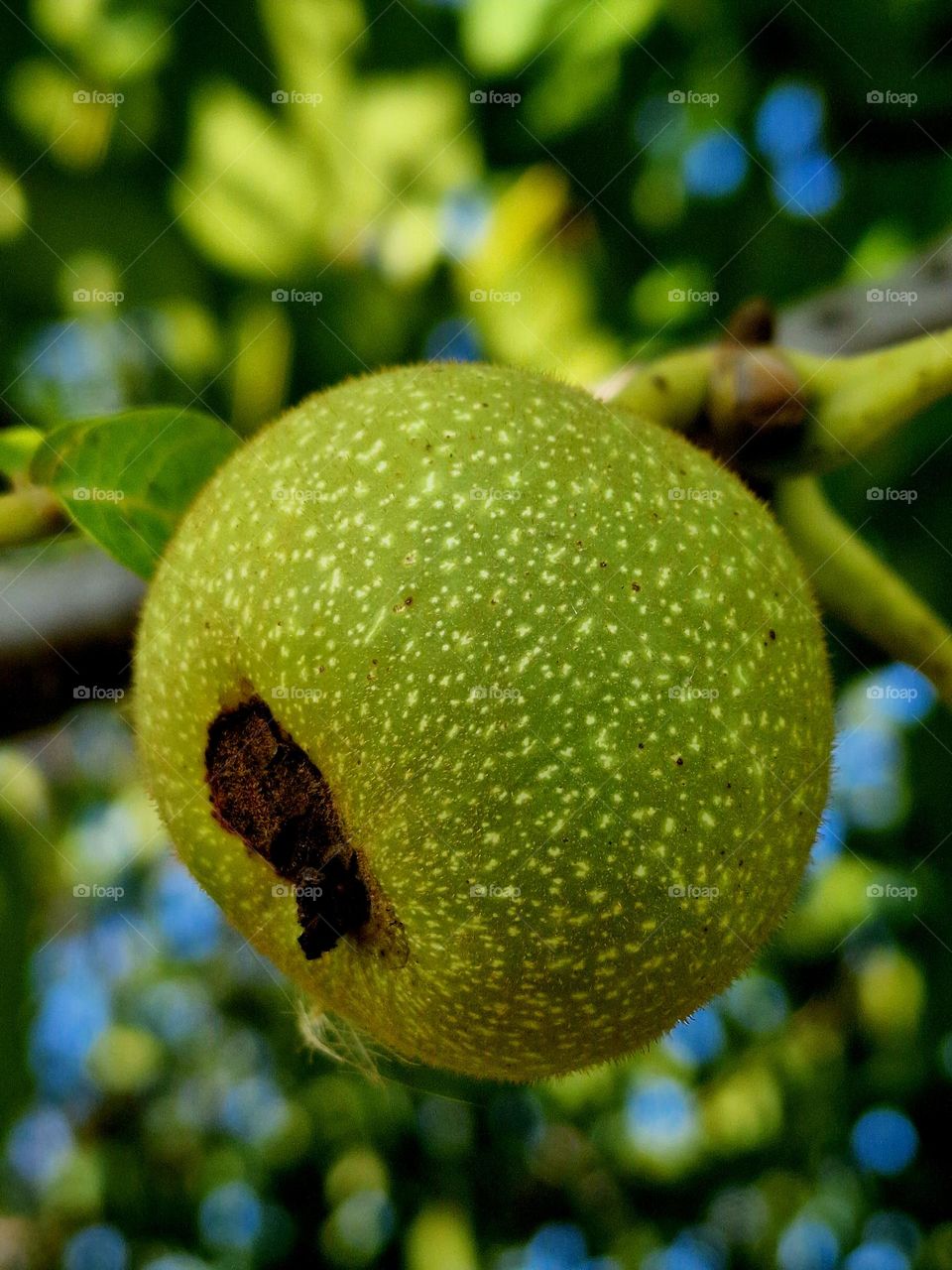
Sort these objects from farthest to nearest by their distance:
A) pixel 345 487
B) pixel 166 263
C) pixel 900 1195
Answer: pixel 900 1195 → pixel 166 263 → pixel 345 487

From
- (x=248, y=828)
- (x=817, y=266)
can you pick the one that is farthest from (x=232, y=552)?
(x=817, y=266)

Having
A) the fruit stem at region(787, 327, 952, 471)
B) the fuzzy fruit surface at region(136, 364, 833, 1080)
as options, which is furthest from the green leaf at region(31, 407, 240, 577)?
the fruit stem at region(787, 327, 952, 471)

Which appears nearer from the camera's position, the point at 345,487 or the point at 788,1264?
the point at 345,487

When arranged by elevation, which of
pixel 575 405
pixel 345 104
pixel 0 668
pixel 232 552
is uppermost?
pixel 345 104

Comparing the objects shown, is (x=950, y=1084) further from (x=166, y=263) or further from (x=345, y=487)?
(x=166, y=263)

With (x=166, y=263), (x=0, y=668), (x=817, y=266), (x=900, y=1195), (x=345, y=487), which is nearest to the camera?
(x=345, y=487)

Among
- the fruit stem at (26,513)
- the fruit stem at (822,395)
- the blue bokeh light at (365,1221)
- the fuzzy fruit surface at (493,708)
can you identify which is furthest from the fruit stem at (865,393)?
the blue bokeh light at (365,1221)

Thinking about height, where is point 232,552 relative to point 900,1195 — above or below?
above

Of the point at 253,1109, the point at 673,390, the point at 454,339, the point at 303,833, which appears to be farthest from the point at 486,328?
the point at 253,1109
